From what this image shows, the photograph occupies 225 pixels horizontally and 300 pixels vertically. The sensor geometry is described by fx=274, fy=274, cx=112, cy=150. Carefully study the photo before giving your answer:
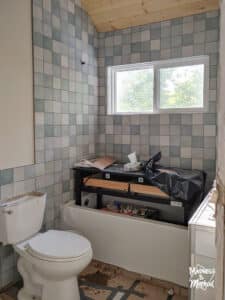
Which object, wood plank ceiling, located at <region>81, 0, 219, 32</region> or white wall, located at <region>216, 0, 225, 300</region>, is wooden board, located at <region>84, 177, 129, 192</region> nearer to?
wood plank ceiling, located at <region>81, 0, 219, 32</region>

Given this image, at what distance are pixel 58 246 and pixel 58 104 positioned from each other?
127 centimetres

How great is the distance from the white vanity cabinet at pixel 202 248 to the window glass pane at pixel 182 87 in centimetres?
135

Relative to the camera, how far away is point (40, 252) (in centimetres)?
184

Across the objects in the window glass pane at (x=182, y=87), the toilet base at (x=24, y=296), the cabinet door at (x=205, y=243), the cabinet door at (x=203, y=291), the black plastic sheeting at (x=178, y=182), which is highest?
the window glass pane at (x=182, y=87)

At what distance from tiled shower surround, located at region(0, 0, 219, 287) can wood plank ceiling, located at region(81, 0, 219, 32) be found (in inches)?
2.7

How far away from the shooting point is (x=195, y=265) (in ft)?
5.49

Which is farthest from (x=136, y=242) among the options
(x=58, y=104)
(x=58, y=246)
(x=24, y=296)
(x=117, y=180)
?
(x=58, y=104)

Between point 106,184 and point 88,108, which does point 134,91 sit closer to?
point 88,108

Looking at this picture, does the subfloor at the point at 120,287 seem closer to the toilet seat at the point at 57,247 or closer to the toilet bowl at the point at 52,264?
the toilet bowl at the point at 52,264

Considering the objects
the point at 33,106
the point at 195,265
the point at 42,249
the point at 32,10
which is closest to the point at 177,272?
the point at 195,265

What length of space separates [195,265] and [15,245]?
1.26 meters

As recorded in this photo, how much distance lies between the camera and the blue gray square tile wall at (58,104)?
7.43 ft

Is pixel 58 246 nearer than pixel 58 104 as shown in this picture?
Yes

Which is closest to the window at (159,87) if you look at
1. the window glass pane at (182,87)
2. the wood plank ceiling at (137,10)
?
the window glass pane at (182,87)
